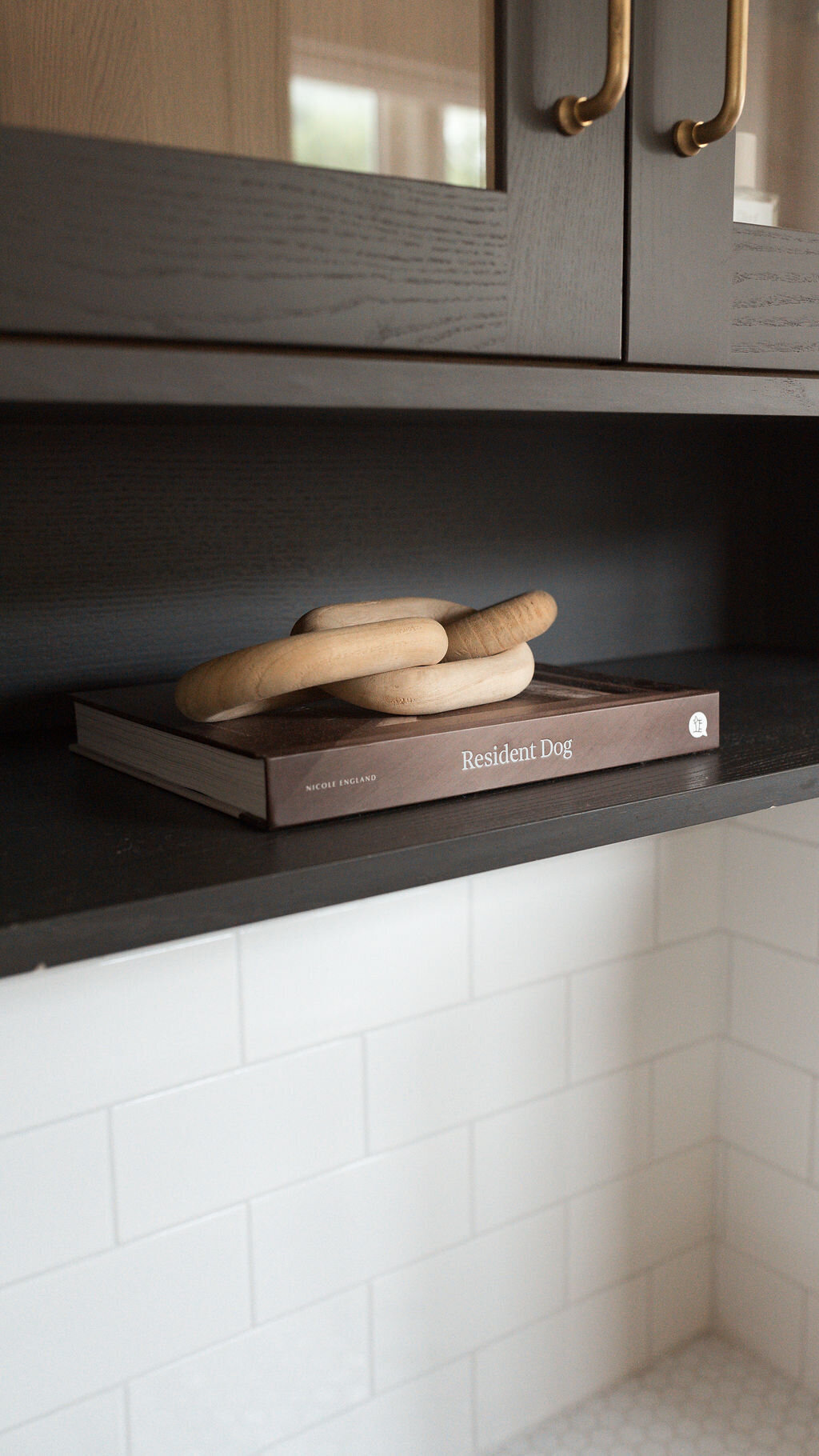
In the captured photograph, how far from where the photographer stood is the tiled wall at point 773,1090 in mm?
1131

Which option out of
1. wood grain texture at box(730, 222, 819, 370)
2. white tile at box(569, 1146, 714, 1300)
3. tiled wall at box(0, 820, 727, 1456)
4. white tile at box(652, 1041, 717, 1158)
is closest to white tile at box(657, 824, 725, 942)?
tiled wall at box(0, 820, 727, 1456)

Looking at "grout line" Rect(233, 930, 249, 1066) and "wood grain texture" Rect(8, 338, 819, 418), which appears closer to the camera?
"wood grain texture" Rect(8, 338, 819, 418)

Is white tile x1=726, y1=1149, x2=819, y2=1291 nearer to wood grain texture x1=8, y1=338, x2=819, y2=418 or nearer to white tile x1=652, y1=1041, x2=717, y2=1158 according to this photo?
white tile x1=652, y1=1041, x2=717, y2=1158

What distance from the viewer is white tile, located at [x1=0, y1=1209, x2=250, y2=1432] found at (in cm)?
83

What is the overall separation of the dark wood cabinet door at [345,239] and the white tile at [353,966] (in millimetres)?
488

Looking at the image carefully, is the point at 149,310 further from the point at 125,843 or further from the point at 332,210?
the point at 125,843

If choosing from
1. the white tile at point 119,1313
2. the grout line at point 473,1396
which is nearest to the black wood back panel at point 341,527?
the white tile at point 119,1313

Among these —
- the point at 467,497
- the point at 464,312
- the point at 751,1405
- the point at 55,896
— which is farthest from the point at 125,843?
the point at 751,1405

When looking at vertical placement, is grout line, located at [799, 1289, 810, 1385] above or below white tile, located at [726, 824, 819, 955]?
below

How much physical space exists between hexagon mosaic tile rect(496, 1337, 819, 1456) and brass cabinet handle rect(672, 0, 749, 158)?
3.45 ft

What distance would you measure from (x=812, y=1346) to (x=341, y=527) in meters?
0.93

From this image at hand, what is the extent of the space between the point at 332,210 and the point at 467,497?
41 centimetres

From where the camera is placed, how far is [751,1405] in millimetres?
1132

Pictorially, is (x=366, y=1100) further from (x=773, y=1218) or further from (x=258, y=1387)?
(x=773, y=1218)
